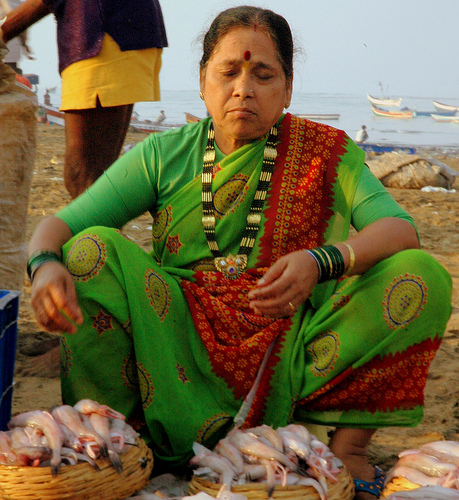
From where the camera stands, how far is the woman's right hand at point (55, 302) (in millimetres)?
1956

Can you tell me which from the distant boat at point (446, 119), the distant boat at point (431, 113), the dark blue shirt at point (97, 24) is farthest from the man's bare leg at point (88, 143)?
the distant boat at point (431, 113)

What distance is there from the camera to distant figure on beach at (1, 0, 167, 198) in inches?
125

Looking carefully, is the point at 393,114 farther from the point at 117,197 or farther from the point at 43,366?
the point at 117,197

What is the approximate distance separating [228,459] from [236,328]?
50 centimetres

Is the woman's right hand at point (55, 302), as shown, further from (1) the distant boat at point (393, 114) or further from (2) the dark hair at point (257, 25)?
(1) the distant boat at point (393, 114)

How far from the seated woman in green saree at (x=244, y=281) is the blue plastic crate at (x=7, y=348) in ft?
0.33

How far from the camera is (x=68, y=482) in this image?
1694 mm

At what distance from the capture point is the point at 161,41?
3.43 metres

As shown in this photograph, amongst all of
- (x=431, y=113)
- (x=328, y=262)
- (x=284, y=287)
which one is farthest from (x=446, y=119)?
(x=284, y=287)

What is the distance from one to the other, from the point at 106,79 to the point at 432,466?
2308 mm

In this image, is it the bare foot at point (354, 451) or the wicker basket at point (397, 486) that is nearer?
the wicker basket at point (397, 486)

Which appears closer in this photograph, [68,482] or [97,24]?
[68,482]

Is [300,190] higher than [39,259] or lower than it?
higher

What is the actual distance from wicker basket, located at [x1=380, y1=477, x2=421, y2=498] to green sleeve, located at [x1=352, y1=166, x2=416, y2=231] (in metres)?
0.86
